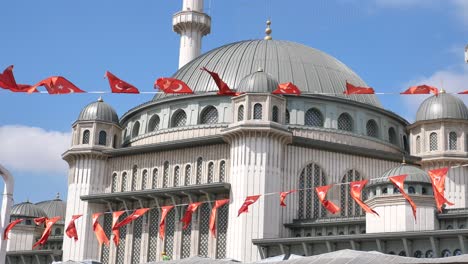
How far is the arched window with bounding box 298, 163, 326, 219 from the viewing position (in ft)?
183

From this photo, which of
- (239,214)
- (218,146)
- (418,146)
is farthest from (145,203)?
(418,146)

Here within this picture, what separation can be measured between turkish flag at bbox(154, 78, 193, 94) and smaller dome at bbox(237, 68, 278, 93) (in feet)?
38.1

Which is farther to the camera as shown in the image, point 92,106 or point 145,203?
point 92,106

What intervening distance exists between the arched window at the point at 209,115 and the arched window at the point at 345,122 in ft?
29.0

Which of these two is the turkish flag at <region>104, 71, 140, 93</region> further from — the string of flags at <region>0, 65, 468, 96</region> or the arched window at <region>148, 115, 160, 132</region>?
the arched window at <region>148, 115, 160, 132</region>

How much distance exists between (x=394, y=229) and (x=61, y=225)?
3972 centimetres

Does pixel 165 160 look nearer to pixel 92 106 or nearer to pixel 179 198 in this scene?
pixel 179 198

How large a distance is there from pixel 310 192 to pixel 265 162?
466 cm

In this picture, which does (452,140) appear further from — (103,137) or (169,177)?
(103,137)

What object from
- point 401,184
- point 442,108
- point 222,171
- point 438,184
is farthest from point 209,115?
point 438,184

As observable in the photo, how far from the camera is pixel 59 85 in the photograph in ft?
118

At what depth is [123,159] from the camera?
61969 millimetres

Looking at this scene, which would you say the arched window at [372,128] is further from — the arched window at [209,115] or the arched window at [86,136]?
the arched window at [86,136]

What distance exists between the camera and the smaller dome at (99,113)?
207 feet
